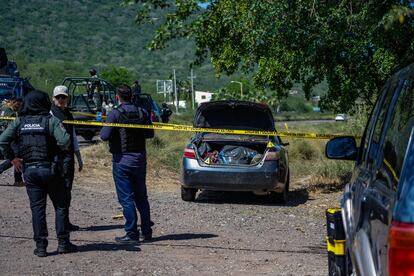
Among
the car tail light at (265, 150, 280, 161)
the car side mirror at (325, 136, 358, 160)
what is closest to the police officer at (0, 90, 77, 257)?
the car side mirror at (325, 136, 358, 160)

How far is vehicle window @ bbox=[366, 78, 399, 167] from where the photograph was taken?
4298mm

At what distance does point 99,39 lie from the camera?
306ft

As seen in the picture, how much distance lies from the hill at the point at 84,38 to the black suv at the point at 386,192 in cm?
7130

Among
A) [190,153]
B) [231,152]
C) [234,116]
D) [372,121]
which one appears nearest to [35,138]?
[372,121]

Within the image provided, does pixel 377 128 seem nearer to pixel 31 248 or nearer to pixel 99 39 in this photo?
pixel 31 248

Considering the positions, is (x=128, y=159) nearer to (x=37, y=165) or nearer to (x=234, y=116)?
(x=37, y=165)

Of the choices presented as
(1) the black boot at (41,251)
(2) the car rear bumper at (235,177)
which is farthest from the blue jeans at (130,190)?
(2) the car rear bumper at (235,177)

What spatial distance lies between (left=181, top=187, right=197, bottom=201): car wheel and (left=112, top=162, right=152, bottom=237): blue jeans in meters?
3.55

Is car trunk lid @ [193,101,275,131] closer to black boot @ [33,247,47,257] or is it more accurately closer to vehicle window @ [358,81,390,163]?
black boot @ [33,247,47,257]

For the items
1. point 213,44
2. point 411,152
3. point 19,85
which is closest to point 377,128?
point 411,152

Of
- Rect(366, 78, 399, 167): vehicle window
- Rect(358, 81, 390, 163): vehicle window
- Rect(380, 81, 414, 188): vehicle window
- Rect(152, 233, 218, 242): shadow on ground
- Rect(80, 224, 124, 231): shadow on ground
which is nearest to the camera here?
Rect(380, 81, 414, 188): vehicle window

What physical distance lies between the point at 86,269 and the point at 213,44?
7.71m

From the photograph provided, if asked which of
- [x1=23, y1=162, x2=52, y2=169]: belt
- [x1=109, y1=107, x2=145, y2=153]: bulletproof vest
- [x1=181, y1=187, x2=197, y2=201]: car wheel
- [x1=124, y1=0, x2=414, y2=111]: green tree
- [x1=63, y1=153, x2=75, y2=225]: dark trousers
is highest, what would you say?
[x1=124, y1=0, x2=414, y2=111]: green tree

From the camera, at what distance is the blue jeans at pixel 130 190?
8047mm
